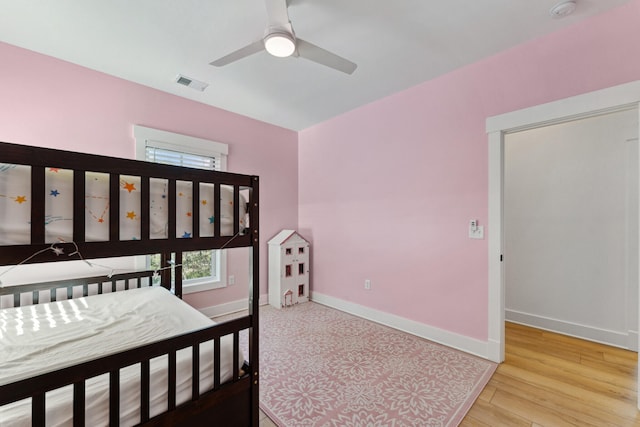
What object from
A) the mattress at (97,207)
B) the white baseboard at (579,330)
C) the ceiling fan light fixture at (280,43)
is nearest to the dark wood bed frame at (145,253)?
the mattress at (97,207)

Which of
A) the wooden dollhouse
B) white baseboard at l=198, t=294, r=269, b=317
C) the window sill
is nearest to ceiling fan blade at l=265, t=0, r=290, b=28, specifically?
the wooden dollhouse

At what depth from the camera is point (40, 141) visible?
7.44ft

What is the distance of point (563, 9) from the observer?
1719 mm

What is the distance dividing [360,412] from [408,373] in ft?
1.97

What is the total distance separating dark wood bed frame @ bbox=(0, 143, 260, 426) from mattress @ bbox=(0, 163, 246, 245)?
23mm

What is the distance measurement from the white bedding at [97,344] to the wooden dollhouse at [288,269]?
5.09 ft

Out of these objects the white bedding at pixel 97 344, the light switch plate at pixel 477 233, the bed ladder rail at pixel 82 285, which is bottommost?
the white bedding at pixel 97 344

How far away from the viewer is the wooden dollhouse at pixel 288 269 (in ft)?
11.7

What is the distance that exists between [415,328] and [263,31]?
118 inches

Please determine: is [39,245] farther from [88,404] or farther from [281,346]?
[281,346]

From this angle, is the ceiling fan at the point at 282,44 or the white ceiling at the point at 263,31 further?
the white ceiling at the point at 263,31

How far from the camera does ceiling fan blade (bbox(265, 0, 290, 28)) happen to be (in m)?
1.41

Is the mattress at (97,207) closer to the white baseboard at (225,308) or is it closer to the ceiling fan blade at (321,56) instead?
the ceiling fan blade at (321,56)

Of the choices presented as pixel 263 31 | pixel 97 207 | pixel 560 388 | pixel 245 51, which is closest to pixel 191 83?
pixel 263 31
